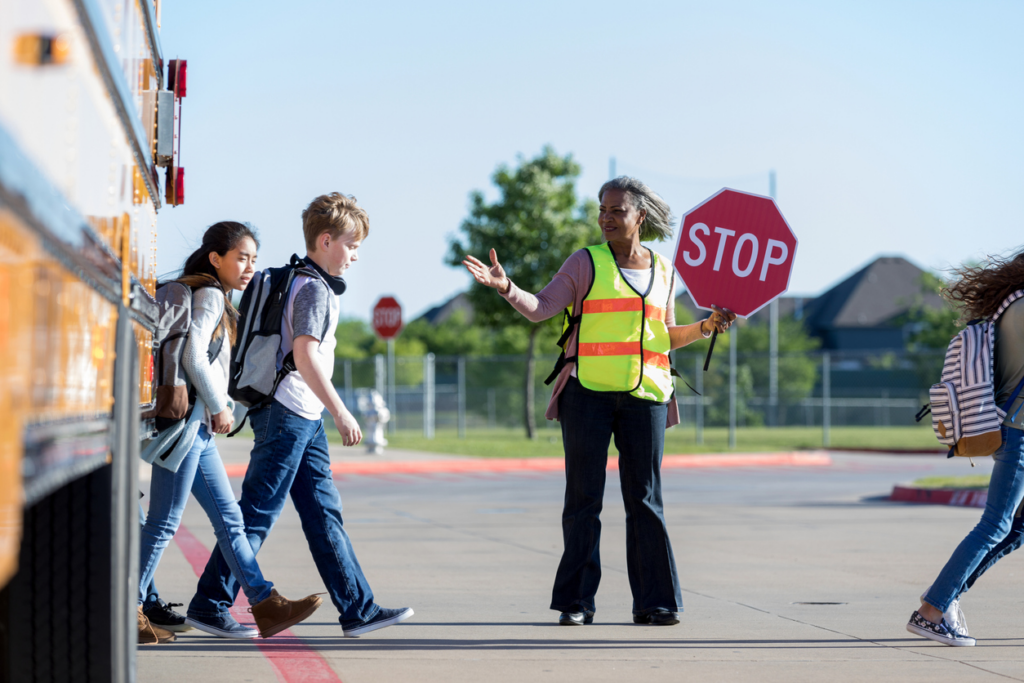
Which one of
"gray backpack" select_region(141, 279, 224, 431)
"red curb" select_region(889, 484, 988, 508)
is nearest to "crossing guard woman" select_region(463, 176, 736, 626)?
"gray backpack" select_region(141, 279, 224, 431)

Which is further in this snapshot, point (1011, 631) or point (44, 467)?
point (1011, 631)

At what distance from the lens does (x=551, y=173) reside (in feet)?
96.7

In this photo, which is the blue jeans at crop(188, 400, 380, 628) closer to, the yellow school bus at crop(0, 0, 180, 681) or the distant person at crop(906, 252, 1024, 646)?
the yellow school bus at crop(0, 0, 180, 681)

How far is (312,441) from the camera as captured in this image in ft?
15.9

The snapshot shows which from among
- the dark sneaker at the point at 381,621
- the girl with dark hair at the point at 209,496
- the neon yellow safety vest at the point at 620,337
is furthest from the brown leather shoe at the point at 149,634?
the neon yellow safety vest at the point at 620,337

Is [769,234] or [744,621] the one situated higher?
[769,234]

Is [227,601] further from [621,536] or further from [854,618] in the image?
[621,536]

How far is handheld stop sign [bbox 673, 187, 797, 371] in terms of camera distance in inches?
211

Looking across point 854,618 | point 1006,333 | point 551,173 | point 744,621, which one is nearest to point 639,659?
point 744,621

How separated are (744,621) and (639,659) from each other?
1.08 m

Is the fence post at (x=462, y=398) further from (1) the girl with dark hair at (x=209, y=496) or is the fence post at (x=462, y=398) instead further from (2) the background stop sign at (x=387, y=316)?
(1) the girl with dark hair at (x=209, y=496)

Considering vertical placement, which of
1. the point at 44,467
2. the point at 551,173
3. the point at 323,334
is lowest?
the point at 44,467

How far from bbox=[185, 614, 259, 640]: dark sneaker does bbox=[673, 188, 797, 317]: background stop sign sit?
2.43m

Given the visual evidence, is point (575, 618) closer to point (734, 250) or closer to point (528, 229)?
point (734, 250)
